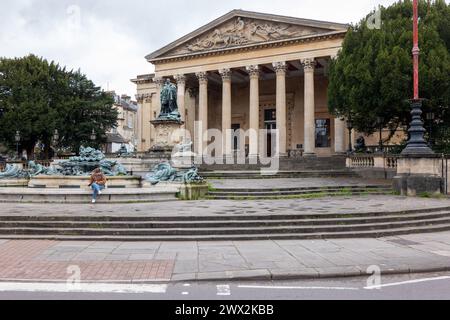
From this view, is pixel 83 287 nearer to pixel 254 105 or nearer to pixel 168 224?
pixel 168 224

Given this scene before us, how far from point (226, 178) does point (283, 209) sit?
12.0m

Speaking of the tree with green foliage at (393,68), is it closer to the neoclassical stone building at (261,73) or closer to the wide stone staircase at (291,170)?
the wide stone staircase at (291,170)

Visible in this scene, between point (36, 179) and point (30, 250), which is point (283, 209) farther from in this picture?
point (36, 179)

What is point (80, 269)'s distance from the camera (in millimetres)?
7191

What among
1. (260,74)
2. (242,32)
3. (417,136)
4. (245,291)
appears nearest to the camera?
(245,291)

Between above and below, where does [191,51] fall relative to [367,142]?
above

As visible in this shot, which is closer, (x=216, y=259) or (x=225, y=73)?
(x=216, y=259)

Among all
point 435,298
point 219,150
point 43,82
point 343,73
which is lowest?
point 435,298

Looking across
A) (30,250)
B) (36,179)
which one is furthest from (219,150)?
(30,250)

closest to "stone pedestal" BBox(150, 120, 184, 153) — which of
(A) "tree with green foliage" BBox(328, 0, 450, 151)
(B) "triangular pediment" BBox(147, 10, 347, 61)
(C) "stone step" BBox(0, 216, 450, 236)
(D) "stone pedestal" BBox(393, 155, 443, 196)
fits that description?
(A) "tree with green foliage" BBox(328, 0, 450, 151)

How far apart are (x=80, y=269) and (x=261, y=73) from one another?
1514 inches

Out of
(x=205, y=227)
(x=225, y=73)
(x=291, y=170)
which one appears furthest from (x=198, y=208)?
(x=225, y=73)

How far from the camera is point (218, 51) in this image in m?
40.4

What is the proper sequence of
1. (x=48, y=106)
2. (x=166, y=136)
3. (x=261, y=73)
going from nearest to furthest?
(x=166, y=136)
(x=261, y=73)
(x=48, y=106)
